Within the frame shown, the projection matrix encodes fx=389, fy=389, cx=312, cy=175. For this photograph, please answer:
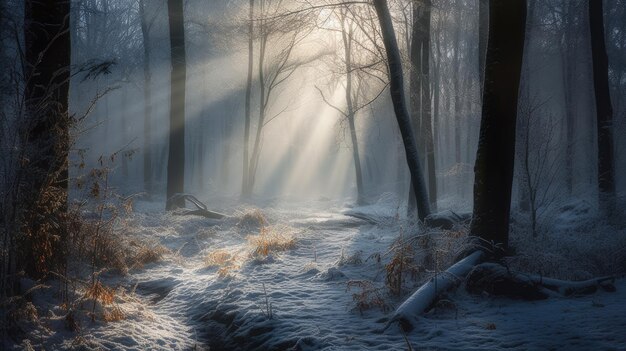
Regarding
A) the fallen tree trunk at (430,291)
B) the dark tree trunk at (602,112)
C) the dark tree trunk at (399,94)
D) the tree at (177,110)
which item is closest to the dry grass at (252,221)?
the tree at (177,110)

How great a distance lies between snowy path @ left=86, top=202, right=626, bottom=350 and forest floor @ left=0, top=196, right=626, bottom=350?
12 mm

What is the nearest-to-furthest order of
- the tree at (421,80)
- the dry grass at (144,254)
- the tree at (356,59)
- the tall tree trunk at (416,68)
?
the dry grass at (144,254) → the tree at (356,59) → the tall tree trunk at (416,68) → the tree at (421,80)

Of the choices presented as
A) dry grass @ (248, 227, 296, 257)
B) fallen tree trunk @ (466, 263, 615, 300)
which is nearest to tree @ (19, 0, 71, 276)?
dry grass @ (248, 227, 296, 257)

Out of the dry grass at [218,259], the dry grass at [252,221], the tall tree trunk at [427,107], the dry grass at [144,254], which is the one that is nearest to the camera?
the dry grass at [144,254]

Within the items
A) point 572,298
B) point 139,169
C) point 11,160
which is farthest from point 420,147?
point 139,169

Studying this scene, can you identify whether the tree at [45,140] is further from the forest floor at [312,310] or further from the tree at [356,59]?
the tree at [356,59]

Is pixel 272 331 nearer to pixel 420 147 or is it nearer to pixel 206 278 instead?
pixel 206 278

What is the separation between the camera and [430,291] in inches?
172

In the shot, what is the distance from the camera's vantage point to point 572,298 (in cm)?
446

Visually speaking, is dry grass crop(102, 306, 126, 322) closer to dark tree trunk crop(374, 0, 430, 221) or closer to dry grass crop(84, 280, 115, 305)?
dry grass crop(84, 280, 115, 305)

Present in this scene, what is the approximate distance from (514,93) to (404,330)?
336 centimetres

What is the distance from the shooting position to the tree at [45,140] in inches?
155

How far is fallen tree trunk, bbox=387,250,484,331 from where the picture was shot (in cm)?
396

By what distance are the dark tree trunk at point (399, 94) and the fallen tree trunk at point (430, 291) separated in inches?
131
